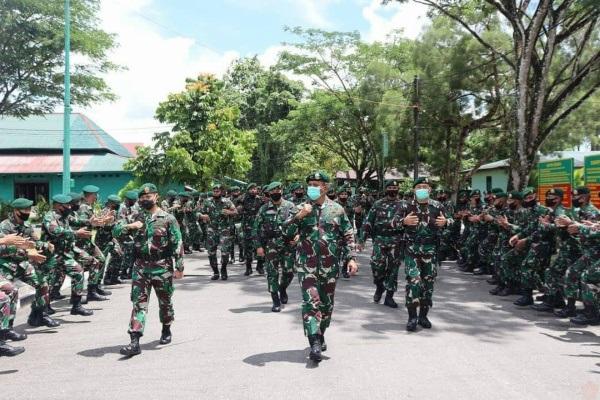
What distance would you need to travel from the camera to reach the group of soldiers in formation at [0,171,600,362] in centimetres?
556

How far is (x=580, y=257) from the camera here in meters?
7.24

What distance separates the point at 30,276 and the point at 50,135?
33031 mm

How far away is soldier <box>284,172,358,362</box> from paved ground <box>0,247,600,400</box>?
0.54 metres

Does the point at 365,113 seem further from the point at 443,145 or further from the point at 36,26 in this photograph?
the point at 36,26

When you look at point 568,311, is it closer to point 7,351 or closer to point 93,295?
point 7,351

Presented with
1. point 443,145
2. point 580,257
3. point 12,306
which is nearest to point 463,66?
point 443,145

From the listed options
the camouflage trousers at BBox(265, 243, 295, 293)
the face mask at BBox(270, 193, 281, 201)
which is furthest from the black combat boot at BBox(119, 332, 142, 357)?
the face mask at BBox(270, 193, 281, 201)

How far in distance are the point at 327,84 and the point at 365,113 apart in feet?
9.20

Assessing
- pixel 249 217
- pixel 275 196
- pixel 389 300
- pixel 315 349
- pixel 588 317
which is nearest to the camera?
pixel 315 349

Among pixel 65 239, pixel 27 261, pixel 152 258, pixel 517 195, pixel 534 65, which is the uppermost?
pixel 534 65

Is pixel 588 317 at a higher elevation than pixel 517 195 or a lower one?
lower

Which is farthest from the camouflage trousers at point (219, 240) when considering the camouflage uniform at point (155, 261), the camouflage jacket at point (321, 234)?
the camouflage jacket at point (321, 234)

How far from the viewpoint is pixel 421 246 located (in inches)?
253

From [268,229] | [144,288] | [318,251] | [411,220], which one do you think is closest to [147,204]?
[144,288]
